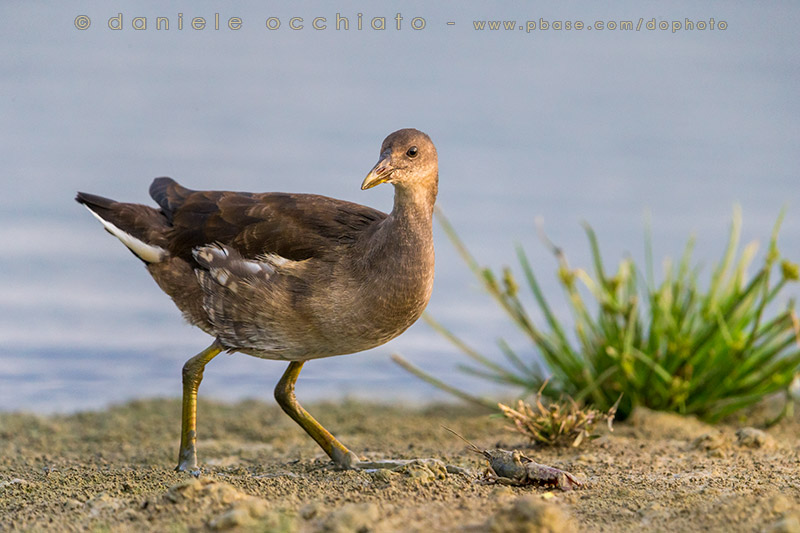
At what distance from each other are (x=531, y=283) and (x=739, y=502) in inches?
123

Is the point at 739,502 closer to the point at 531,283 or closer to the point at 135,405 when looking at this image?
the point at 531,283

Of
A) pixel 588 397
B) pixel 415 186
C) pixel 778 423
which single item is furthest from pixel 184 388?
pixel 778 423

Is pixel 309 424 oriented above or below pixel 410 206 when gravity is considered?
below

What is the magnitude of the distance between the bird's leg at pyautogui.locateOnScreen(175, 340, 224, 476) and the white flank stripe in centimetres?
67

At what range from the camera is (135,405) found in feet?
27.3

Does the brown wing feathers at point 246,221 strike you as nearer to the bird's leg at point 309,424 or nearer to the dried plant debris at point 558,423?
the bird's leg at point 309,424

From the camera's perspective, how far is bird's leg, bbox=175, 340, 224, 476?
204 inches

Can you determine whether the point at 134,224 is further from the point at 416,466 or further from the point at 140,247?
the point at 416,466

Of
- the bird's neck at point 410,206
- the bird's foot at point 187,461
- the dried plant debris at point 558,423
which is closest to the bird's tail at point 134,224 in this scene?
the bird's foot at point 187,461

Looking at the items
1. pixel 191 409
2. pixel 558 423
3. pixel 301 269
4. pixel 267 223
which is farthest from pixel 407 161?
pixel 191 409

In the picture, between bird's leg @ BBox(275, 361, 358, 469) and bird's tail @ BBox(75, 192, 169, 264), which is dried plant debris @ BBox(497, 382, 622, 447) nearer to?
bird's leg @ BBox(275, 361, 358, 469)

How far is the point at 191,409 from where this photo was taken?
5281 mm

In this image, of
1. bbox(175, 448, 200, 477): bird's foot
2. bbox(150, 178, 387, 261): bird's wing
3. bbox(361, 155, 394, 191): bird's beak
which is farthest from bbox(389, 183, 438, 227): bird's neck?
bbox(175, 448, 200, 477): bird's foot

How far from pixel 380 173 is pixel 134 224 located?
6.34 feet
